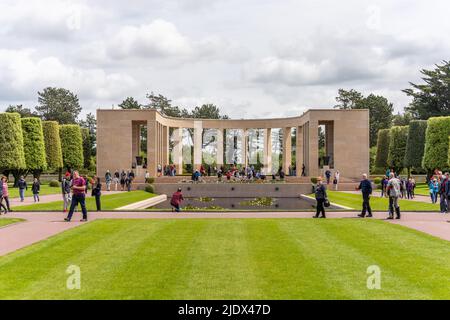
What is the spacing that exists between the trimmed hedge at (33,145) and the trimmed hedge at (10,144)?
3.51 meters

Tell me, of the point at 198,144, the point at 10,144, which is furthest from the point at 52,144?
the point at 198,144

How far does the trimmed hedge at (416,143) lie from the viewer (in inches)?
2557

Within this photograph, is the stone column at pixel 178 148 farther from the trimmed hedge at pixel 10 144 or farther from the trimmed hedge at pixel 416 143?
the trimmed hedge at pixel 416 143

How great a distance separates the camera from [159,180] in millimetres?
56750

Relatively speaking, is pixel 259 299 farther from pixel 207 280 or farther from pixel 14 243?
pixel 14 243

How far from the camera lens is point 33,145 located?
59.2 m

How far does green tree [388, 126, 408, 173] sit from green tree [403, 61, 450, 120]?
12.8 m

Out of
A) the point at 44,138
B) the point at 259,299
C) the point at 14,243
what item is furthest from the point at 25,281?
the point at 44,138

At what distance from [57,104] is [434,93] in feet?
Answer: 232

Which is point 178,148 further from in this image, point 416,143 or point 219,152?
point 416,143

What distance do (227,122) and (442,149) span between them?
81.5 feet

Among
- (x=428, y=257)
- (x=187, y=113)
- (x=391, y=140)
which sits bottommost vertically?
(x=428, y=257)

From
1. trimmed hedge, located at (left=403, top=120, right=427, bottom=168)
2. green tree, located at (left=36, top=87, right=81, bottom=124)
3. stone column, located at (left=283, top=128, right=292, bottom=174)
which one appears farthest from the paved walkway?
green tree, located at (left=36, top=87, right=81, bottom=124)

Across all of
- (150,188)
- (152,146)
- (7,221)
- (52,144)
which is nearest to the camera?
(7,221)
